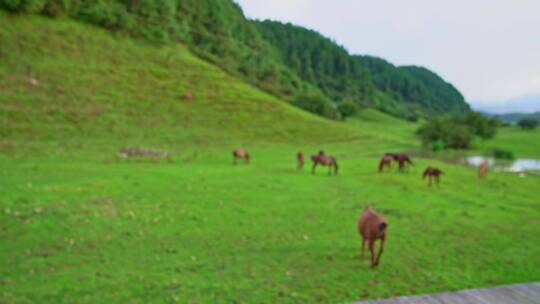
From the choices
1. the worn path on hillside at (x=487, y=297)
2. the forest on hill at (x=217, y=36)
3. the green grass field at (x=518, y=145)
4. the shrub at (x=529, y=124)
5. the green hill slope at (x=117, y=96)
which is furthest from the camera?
the shrub at (x=529, y=124)

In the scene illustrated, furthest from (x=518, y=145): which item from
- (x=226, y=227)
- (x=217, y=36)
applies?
(x=217, y=36)

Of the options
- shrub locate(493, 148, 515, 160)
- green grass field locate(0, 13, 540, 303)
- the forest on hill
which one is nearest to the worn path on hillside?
green grass field locate(0, 13, 540, 303)

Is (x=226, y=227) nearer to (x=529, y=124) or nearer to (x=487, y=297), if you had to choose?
(x=487, y=297)

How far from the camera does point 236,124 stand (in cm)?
5688

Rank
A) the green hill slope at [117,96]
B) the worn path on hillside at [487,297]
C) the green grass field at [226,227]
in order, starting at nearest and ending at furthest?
1. the worn path on hillside at [487,297]
2. the green grass field at [226,227]
3. the green hill slope at [117,96]

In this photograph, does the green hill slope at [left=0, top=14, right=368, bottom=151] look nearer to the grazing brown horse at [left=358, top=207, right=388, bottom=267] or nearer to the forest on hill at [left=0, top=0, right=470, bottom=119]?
the forest on hill at [left=0, top=0, right=470, bottom=119]

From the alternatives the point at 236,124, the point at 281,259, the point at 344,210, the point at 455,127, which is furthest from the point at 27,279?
the point at 455,127

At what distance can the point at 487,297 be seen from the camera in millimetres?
4586

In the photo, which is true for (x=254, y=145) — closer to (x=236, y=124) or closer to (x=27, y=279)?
(x=236, y=124)

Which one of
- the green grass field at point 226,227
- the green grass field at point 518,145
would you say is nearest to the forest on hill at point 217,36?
the green grass field at point 226,227

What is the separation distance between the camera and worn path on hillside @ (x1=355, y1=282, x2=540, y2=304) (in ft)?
14.6

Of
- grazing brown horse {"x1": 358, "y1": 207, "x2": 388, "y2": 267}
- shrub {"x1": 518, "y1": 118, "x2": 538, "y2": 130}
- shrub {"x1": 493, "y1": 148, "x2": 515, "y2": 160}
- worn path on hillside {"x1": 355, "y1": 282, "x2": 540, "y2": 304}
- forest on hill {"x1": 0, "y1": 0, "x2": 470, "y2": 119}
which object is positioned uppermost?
forest on hill {"x1": 0, "y1": 0, "x2": 470, "y2": 119}

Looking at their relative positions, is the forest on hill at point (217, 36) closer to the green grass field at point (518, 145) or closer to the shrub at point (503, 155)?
the green grass field at point (518, 145)

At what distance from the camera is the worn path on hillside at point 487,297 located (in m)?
4.44
